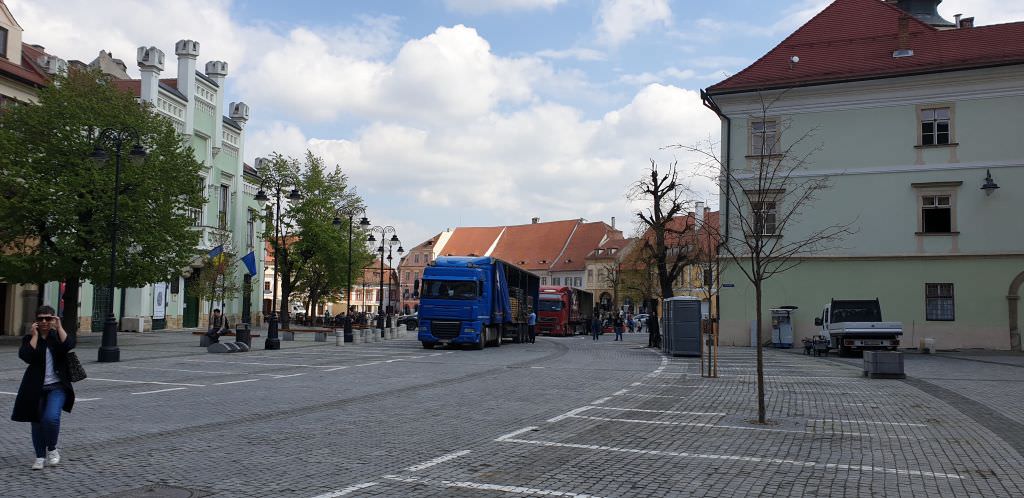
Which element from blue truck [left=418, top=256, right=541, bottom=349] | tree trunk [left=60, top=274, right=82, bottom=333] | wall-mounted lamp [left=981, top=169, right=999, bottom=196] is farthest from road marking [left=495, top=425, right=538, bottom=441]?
wall-mounted lamp [left=981, top=169, right=999, bottom=196]

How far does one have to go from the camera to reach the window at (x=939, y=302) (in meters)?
33.3

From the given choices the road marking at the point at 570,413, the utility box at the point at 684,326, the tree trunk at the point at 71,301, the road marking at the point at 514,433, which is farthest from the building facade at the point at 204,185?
the road marking at the point at 514,433

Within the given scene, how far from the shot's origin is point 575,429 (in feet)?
35.5

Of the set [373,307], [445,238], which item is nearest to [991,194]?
[445,238]

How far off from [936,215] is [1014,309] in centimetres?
479

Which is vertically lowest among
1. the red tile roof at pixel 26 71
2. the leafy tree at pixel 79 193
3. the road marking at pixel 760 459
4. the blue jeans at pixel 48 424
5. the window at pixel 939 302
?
the road marking at pixel 760 459

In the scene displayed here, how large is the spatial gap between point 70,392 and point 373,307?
132 metres

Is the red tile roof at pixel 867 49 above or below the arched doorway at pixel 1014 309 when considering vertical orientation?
above

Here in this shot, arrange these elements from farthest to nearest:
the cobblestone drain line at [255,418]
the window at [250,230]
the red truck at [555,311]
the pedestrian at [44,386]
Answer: the red truck at [555,311] → the window at [250,230] → the cobblestone drain line at [255,418] → the pedestrian at [44,386]

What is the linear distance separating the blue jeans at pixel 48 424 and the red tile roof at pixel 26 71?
26433 millimetres

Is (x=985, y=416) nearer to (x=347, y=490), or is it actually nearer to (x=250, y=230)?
(x=347, y=490)

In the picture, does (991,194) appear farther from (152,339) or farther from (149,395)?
(152,339)

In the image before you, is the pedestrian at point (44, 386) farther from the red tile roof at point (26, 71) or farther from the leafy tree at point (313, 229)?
the leafy tree at point (313, 229)

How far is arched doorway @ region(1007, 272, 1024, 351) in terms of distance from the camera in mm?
32188
